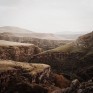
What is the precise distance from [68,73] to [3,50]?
51082mm

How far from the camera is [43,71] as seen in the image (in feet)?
501

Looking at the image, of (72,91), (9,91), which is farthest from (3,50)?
(72,91)

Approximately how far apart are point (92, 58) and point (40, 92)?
78914 millimetres

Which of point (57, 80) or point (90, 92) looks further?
point (57, 80)

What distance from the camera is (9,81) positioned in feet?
420

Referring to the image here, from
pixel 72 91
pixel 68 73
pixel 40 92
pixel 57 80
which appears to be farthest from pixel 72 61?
pixel 72 91

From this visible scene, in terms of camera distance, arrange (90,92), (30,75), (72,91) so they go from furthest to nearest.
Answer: (30,75) → (72,91) → (90,92)

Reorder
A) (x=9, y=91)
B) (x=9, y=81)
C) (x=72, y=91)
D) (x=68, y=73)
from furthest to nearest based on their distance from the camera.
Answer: (x=68, y=73)
(x=9, y=81)
(x=9, y=91)
(x=72, y=91)

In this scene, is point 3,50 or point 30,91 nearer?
point 30,91

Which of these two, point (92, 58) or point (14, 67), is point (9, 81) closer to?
point (14, 67)

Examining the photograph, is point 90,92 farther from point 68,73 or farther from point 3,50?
point 3,50

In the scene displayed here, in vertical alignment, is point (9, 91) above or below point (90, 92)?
below

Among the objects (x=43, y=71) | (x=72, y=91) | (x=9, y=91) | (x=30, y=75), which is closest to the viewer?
(x=72, y=91)

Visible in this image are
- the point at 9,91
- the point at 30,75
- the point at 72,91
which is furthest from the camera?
the point at 30,75
